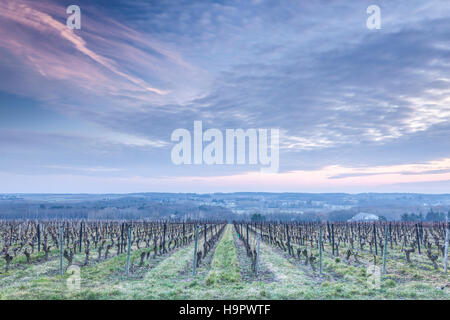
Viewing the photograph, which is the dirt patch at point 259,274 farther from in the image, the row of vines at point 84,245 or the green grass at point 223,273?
the row of vines at point 84,245

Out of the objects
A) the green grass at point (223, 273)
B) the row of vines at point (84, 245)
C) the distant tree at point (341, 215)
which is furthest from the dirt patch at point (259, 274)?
the distant tree at point (341, 215)

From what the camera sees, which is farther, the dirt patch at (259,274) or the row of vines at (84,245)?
the row of vines at (84,245)

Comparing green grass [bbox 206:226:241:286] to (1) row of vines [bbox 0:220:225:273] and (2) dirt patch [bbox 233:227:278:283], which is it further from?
(1) row of vines [bbox 0:220:225:273]

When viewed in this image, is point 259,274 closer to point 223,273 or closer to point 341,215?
point 223,273

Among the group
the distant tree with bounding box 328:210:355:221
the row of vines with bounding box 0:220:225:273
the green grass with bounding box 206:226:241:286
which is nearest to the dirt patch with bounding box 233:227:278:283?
the green grass with bounding box 206:226:241:286

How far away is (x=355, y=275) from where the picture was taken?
13.9 m

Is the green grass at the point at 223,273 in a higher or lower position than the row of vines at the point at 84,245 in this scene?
higher

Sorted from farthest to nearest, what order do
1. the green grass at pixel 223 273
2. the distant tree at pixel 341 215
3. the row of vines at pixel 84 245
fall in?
the distant tree at pixel 341 215 < the row of vines at pixel 84 245 < the green grass at pixel 223 273

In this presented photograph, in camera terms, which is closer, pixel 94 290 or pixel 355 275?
pixel 94 290

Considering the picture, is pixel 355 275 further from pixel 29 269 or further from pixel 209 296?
pixel 29 269

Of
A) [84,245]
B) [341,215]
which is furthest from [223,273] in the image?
[341,215]

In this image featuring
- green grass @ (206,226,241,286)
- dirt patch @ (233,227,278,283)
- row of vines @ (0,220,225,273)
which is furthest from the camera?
row of vines @ (0,220,225,273)
